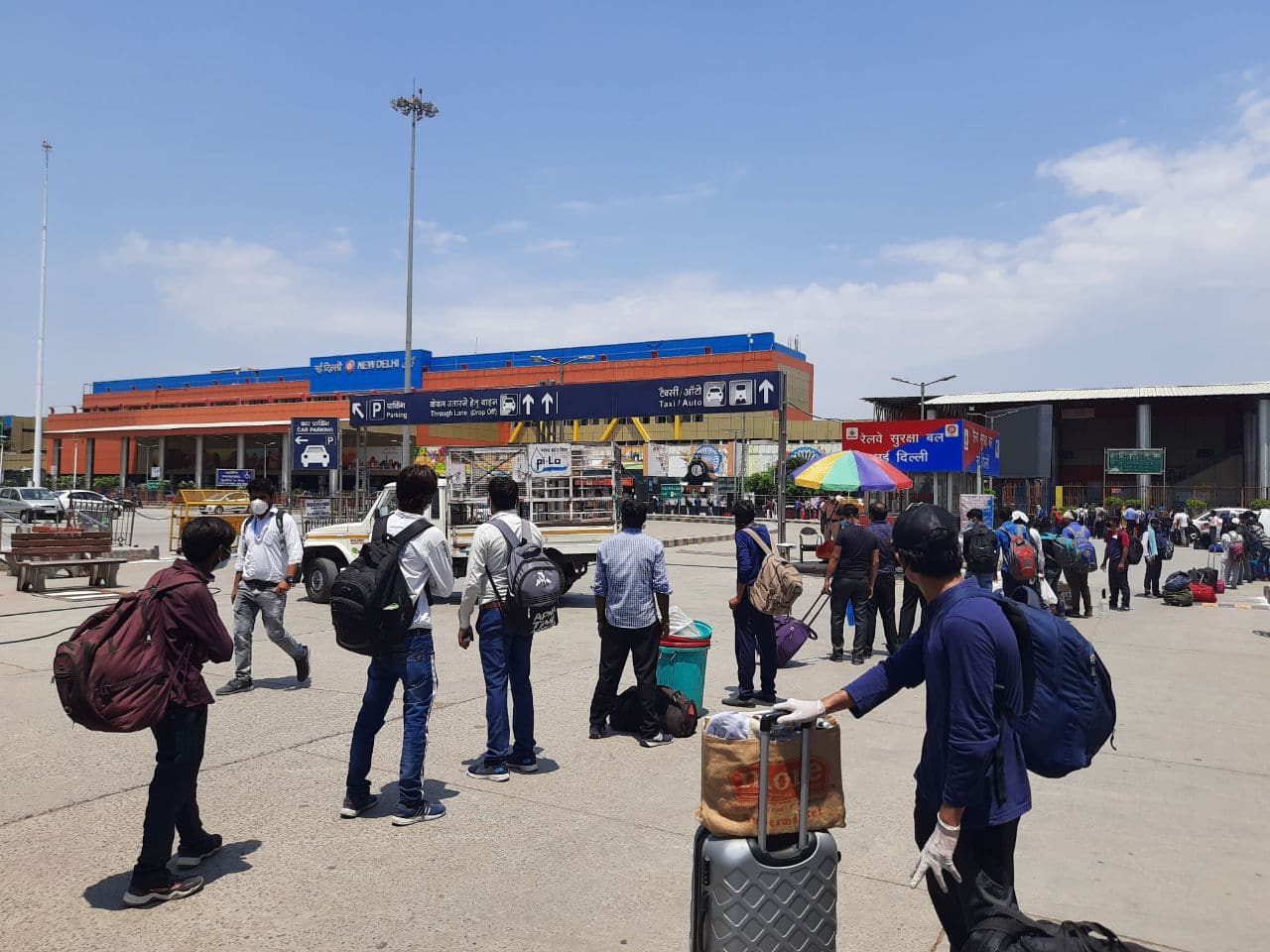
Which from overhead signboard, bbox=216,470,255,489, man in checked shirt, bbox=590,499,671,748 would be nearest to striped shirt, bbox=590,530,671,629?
man in checked shirt, bbox=590,499,671,748

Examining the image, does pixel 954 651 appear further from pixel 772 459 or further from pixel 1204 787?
pixel 772 459

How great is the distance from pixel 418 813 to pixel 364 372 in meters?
90.0

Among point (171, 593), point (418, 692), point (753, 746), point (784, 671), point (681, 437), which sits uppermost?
point (681, 437)

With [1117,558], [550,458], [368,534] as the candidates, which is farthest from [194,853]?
[1117,558]

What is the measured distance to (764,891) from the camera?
9.26ft

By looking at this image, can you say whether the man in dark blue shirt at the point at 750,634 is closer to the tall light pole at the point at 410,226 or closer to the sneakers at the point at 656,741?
the sneakers at the point at 656,741

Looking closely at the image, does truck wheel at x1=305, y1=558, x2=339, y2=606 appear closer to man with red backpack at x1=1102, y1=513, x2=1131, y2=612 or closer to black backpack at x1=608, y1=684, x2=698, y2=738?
black backpack at x1=608, y1=684, x2=698, y2=738

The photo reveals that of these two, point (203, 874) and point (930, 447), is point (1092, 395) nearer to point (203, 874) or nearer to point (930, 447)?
point (930, 447)

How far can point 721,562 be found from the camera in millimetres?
24109

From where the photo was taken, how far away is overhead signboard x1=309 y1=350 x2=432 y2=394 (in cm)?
8869

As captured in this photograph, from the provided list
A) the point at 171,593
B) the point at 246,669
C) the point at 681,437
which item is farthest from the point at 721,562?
the point at 681,437

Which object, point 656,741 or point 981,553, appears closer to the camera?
point 656,741

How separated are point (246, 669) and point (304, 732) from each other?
1.67 meters

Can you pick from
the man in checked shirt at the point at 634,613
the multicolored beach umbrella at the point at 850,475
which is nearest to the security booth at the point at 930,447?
the multicolored beach umbrella at the point at 850,475
